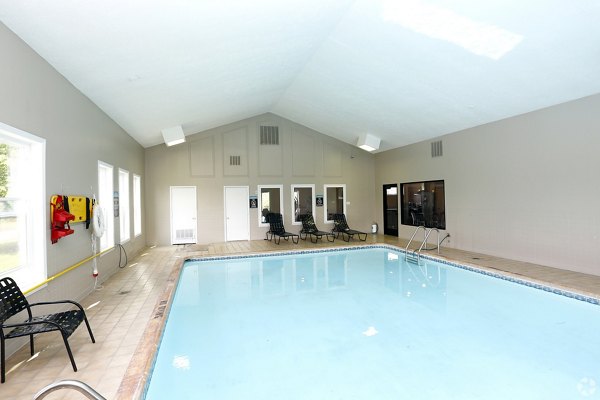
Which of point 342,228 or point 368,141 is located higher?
point 368,141

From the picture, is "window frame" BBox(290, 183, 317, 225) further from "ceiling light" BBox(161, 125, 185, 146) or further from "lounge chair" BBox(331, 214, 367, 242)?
"ceiling light" BBox(161, 125, 185, 146)

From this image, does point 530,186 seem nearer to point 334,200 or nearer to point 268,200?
point 334,200

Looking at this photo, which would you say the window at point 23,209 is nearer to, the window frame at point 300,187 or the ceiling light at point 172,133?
the ceiling light at point 172,133

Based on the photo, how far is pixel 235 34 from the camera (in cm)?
423

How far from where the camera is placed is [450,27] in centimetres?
428

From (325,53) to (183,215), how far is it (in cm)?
600

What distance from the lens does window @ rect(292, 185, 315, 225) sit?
10.2 meters

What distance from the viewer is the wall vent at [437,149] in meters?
8.09

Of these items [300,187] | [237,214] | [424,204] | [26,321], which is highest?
[300,187]

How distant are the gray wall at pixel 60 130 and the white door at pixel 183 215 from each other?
3.52 meters

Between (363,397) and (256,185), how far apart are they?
7837mm

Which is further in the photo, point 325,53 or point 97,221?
point 325,53

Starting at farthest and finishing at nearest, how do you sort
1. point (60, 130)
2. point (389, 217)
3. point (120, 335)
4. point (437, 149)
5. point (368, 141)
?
point (389, 217)
point (368, 141)
point (437, 149)
point (60, 130)
point (120, 335)

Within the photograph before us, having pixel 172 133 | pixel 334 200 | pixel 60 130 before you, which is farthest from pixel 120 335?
pixel 334 200
